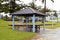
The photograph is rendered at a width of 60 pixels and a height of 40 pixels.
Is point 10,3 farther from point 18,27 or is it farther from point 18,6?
point 18,27

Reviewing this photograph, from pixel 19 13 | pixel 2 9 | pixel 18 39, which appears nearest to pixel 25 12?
pixel 19 13

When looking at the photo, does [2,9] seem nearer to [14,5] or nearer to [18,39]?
[14,5]

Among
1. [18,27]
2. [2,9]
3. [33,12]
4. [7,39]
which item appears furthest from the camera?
[2,9]

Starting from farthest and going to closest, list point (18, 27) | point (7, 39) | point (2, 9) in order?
point (2, 9) → point (18, 27) → point (7, 39)

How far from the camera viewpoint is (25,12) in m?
26.4

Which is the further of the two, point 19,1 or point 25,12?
point 19,1

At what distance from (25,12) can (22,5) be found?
1979cm

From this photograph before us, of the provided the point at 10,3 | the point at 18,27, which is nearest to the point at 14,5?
the point at 10,3

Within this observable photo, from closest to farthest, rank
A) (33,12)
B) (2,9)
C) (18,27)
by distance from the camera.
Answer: (33,12) < (18,27) < (2,9)

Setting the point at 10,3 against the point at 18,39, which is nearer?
the point at 18,39

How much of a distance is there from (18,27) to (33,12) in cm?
353

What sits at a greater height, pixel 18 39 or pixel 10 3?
pixel 10 3

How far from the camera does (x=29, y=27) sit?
2816 cm

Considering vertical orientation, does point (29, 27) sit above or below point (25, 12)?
below
